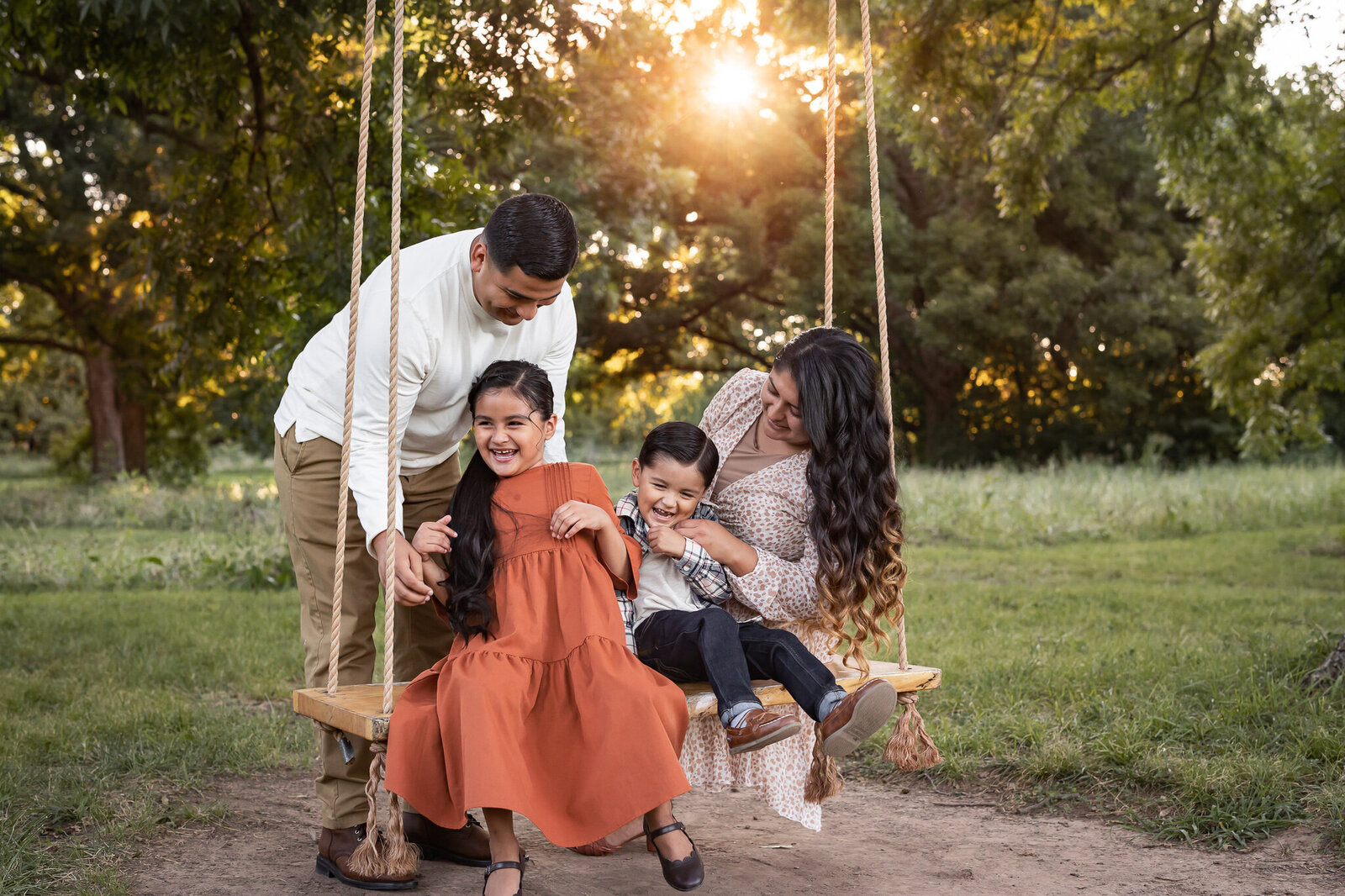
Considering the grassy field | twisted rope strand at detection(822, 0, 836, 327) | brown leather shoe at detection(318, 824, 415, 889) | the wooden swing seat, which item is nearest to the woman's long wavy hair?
the wooden swing seat

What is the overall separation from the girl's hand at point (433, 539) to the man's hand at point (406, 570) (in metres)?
0.03

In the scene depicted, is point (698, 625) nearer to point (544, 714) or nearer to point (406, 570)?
point (544, 714)

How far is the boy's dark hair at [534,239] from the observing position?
271 centimetres

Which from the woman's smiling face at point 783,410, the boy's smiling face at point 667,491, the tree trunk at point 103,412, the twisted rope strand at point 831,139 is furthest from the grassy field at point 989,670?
the tree trunk at point 103,412

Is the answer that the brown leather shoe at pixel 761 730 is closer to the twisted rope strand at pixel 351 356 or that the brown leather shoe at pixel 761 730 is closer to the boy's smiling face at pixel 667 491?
the boy's smiling face at pixel 667 491

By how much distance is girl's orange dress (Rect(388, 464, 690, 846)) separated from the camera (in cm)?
264

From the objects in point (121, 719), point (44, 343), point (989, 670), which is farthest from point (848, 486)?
point (44, 343)

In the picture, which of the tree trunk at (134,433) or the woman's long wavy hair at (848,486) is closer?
the woman's long wavy hair at (848,486)

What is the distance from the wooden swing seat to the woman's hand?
1.05ft

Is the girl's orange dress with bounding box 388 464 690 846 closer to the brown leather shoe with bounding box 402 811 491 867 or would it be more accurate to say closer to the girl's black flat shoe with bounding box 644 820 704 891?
the girl's black flat shoe with bounding box 644 820 704 891

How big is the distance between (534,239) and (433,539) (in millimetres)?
770

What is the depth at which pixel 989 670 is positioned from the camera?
5340mm

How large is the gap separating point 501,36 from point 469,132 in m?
0.86

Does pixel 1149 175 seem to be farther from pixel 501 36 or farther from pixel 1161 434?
pixel 501 36
